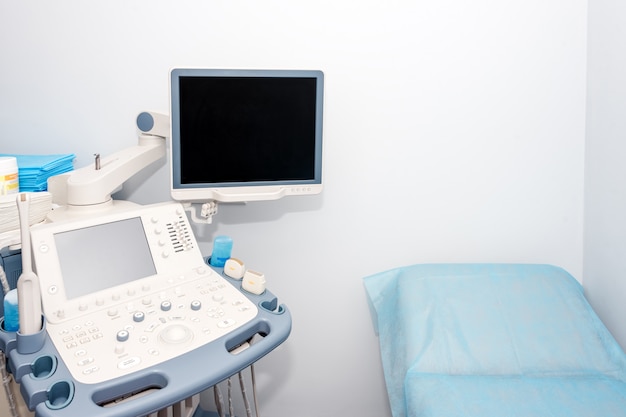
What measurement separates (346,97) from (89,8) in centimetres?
87

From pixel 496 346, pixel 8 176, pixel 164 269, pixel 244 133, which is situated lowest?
pixel 496 346

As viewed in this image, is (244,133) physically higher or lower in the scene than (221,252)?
higher

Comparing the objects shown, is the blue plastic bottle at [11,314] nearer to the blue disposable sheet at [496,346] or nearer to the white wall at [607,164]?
the blue disposable sheet at [496,346]

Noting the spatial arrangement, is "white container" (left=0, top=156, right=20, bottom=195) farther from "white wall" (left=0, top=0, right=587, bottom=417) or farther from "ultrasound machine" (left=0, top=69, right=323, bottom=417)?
"white wall" (left=0, top=0, right=587, bottom=417)

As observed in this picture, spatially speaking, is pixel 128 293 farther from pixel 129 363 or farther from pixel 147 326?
pixel 129 363

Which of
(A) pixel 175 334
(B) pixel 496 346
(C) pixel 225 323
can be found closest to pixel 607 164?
(B) pixel 496 346

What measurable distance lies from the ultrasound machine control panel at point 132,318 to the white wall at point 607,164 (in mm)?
1028

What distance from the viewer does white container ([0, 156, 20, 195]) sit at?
4.43 ft

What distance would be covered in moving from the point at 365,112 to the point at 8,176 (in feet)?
3.43

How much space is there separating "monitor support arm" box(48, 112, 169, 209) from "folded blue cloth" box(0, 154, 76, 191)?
32 millimetres

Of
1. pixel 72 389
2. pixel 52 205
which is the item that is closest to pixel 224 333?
pixel 72 389

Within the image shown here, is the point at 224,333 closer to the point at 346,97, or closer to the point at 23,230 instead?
the point at 23,230

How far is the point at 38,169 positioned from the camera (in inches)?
57.7

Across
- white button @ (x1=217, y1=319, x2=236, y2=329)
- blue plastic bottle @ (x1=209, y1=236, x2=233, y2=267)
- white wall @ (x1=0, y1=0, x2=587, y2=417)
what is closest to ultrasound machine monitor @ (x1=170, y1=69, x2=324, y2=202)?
blue plastic bottle @ (x1=209, y1=236, x2=233, y2=267)
